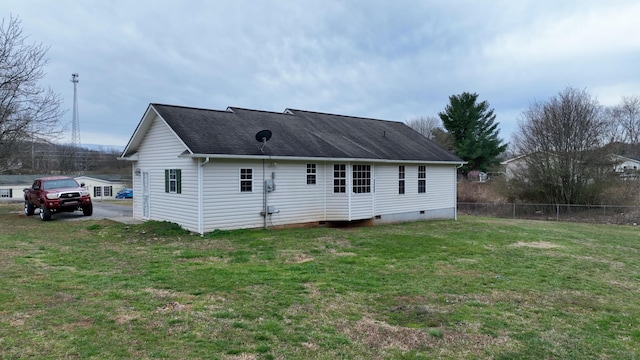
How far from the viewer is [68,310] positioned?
5.02 m

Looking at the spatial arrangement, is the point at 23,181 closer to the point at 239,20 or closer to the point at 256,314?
the point at 239,20

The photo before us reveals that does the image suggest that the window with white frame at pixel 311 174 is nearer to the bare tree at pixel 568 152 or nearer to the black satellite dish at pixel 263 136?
the black satellite dish at pixel 263 136

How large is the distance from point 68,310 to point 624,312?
24.7 feet

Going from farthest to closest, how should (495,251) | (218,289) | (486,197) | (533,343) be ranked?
(486,197) → (495,251) → (218,289) → (533,343)

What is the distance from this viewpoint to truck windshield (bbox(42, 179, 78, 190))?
16.5 meters

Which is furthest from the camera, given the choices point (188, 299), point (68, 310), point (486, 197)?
point (486, 197)

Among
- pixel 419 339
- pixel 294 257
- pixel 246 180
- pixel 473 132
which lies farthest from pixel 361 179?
pixel 473 132

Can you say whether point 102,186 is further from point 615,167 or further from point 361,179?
point 615,167

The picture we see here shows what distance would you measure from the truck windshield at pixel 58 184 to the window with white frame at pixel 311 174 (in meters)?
10.3

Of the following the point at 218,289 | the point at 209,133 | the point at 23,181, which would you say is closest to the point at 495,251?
the point at 218,289

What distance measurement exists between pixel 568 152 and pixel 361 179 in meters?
16.5

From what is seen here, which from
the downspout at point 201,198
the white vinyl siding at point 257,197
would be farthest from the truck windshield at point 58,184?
the white vinyl siding at point 257,197

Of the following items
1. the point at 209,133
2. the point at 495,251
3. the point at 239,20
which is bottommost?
the point at 495,251

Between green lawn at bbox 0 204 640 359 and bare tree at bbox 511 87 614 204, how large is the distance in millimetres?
15317
